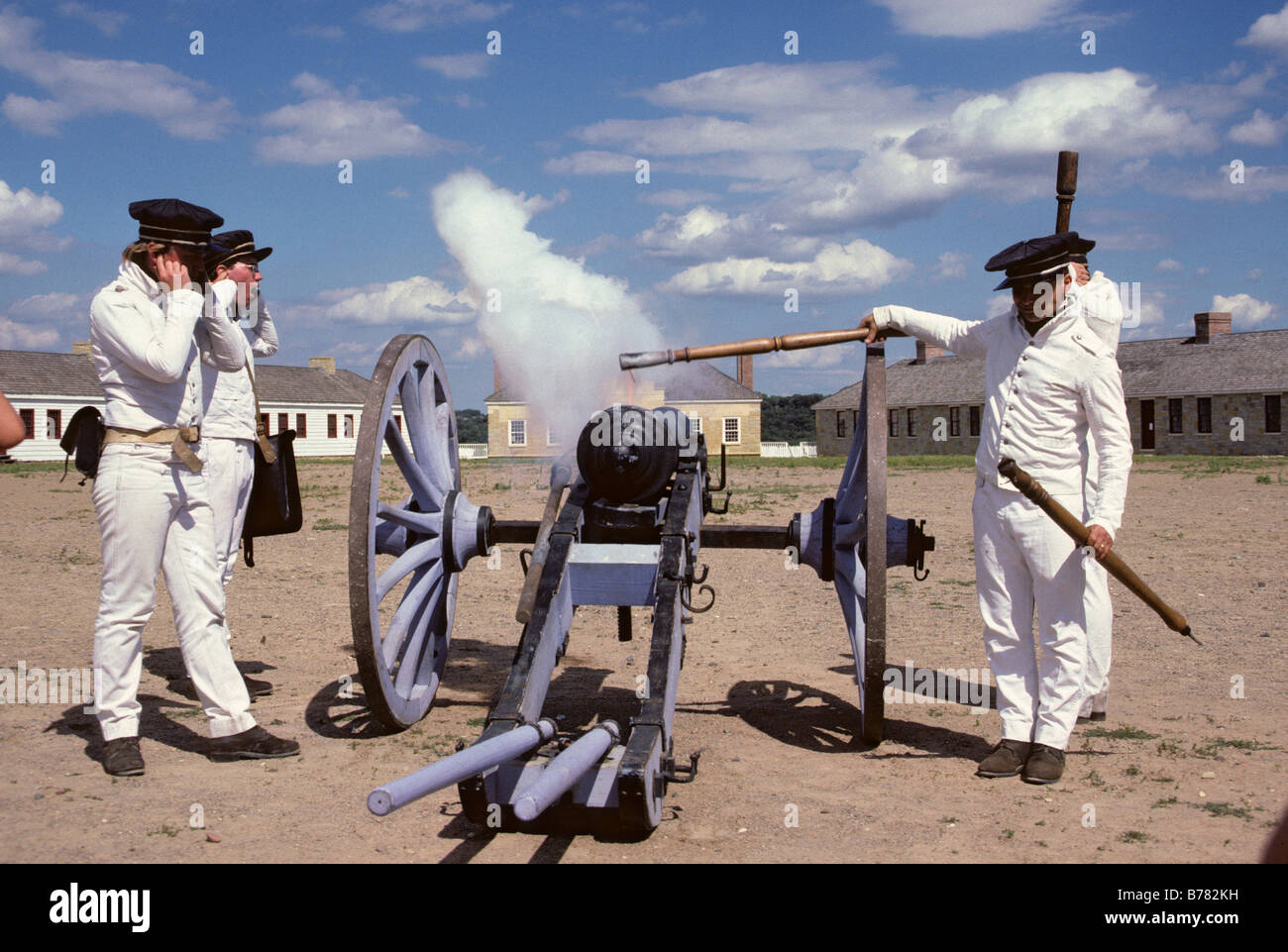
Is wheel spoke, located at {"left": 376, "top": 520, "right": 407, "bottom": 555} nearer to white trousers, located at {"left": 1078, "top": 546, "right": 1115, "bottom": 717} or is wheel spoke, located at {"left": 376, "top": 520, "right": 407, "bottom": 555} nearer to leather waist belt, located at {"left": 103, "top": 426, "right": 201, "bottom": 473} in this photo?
leather waist belt, located at {"left": 103, "top": 426, "right": 201, "bottom": 473}

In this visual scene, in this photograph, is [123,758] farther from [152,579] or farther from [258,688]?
[258,688]

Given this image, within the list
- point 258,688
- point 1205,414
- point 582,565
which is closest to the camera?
point 582,565

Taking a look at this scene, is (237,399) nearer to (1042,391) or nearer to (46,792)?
(46,792)

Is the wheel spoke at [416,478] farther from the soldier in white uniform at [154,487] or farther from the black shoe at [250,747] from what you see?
the black shoe at [250,747]

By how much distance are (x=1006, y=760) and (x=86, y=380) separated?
53380 millimetres

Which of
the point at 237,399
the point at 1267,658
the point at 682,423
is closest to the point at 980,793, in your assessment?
the point at 682,423

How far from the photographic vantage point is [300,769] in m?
4.64

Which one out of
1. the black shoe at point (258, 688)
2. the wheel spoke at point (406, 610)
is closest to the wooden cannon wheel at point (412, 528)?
the wheel spoke at point (406, 610)

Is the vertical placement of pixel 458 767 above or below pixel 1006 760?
above

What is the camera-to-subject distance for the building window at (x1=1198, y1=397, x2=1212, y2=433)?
4375 cm

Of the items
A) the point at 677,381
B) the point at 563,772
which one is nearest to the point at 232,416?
the point at 677,381

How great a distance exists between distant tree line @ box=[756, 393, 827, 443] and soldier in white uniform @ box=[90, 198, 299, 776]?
8309 centimetres

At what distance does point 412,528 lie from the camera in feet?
17.6
